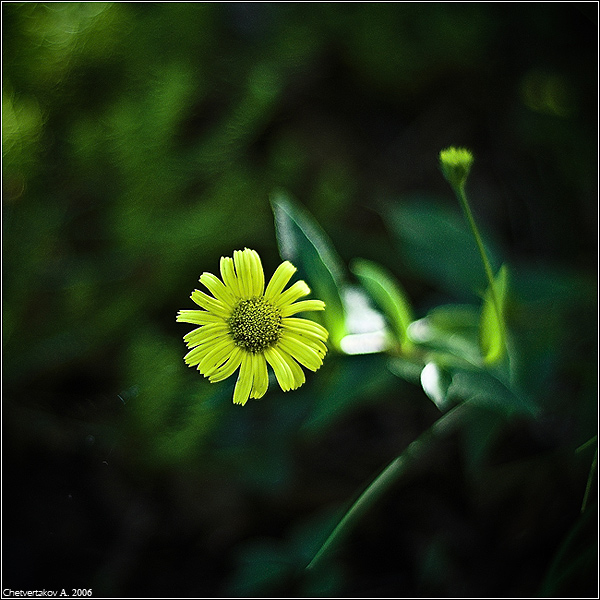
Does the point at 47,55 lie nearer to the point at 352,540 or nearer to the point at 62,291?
the point at 62,291

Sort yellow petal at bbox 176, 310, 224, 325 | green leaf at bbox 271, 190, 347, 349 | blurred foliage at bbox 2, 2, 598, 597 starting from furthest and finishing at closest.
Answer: blurred foliage at bbox 2, 2, 598, 597 → green leaf at bbox 271, 190, 347, 349 → yellow petal at bbox 176, 310, 224, 325

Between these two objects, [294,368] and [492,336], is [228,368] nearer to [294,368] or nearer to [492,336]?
[294,368]

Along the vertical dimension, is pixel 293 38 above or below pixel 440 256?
above

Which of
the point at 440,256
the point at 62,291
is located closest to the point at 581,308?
the point at 440,256

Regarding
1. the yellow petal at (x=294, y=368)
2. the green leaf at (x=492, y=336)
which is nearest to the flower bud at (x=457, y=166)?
the green leaf at (x=492, y=336)

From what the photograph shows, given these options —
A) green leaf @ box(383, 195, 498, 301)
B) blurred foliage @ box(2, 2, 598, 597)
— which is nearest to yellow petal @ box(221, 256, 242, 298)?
blurred foliage @ box(2, 2, 598, 597)

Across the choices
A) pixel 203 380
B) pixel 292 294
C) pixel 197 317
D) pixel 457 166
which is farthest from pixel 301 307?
pixel 203 380

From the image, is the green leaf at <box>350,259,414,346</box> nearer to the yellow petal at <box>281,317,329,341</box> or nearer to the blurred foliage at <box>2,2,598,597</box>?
the blurred foliage at <box>2,2,598,597</box>
